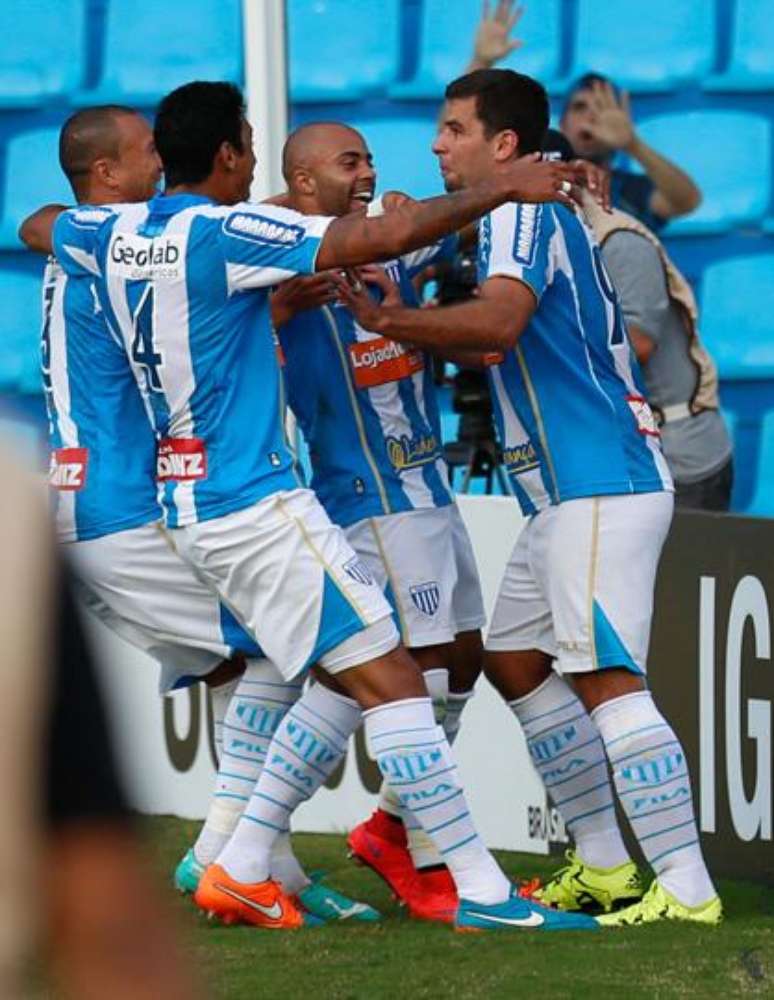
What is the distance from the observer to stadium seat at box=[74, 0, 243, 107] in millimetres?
7988

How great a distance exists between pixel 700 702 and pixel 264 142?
2252 mm

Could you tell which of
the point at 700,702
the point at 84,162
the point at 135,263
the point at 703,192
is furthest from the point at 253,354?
the point at 703,192

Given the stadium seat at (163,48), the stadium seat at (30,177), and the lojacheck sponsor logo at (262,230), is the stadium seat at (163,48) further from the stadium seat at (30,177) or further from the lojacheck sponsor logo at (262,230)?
the lojacheck sponsor logo at (262,230)

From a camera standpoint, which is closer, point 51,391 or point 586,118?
point 51,391

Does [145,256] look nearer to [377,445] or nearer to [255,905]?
[377,445]

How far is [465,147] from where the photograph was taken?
5137mm

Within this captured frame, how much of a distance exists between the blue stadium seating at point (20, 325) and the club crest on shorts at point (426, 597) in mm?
3003

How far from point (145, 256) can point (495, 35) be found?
10.1 feet

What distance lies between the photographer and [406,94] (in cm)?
784

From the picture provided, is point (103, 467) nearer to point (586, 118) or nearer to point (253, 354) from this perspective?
point (253, 354)

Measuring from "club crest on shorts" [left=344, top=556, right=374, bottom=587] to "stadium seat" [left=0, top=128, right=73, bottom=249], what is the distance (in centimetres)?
359

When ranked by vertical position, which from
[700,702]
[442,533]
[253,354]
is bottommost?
[700,702]

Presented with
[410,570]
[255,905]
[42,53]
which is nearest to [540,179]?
[410,570]

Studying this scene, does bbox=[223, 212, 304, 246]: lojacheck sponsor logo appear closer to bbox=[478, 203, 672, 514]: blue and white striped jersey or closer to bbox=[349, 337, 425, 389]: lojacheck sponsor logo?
bbox=[478, 203, 672, 514]: blue and white striped jersey
